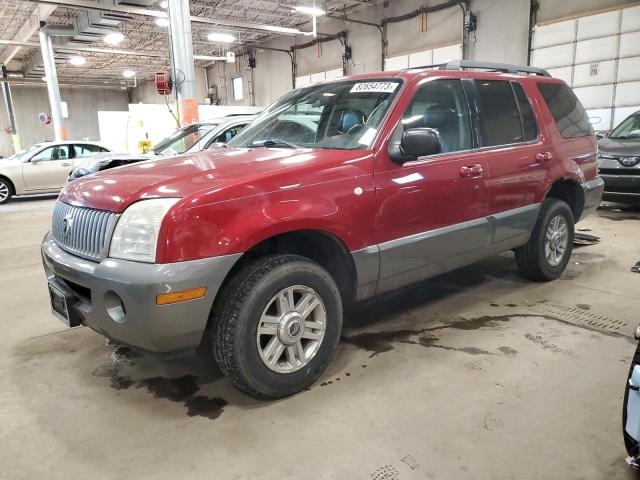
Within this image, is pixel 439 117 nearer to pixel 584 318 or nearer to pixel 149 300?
pixel 584 318

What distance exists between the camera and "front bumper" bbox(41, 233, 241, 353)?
201 centimetres

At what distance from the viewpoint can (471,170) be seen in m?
3.13

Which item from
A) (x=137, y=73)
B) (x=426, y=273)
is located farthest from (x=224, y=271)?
(x=137, y=73)

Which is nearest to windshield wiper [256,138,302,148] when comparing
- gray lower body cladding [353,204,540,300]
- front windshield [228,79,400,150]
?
front windshield [228,79,400,150]

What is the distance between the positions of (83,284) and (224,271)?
0.69 meters

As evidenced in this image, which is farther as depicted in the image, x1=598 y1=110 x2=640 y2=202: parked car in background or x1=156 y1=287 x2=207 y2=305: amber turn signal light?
x1=598 y1=110 x2=640 y2=202: parked car in background

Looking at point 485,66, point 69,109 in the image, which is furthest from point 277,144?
point 69,109

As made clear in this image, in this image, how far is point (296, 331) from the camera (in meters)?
2.42

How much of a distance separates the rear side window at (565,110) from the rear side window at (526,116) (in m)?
0.28

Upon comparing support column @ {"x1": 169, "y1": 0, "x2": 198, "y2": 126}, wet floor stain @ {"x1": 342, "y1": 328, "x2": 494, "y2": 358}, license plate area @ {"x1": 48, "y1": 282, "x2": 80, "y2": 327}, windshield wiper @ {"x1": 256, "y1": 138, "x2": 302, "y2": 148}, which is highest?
support column @ {"x1": 169, "y1": 0, "x2": 198, "y2": 126}

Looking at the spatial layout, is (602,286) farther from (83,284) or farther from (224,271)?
(83,284)

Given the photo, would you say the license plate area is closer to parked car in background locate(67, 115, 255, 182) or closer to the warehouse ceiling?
parked car in background locate(67, 115, 255, 182)

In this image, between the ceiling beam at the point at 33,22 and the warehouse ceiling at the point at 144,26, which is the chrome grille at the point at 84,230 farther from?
the ceiling beam at the point at 33,22

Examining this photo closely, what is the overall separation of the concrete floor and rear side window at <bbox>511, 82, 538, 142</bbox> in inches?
50.8
